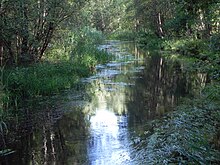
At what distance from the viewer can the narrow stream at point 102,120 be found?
7363 millimetres

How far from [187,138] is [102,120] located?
3.14m

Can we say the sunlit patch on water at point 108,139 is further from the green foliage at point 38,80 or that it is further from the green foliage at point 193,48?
the green foliage at point 193,48

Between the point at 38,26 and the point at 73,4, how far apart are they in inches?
79.3

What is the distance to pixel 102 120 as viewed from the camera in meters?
9.98

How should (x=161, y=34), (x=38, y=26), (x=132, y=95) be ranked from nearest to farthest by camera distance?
(x=132, y=95)
(x=38, y=26)
(x=161, y=34)

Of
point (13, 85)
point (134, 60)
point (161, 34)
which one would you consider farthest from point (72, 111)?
point (161, 34)

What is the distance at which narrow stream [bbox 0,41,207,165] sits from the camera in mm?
7363

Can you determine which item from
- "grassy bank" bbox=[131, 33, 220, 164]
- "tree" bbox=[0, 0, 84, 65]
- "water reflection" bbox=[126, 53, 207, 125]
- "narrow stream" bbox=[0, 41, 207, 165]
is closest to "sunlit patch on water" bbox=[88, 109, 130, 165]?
"narrow stream" bbox=[0, 41, 207, 165]

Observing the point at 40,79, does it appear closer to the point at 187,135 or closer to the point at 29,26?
the point at 29,26

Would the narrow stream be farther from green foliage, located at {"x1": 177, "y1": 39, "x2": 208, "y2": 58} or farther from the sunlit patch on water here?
green foliage, located at {"x1": 177, "y1": 39, "x2": 208, "y2": 58}

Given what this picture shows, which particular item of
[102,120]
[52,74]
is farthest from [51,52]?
[102,120]

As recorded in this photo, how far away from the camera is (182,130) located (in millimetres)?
8086

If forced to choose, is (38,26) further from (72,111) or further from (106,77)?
(72,111)

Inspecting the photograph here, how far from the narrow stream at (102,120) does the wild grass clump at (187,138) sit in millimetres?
437
